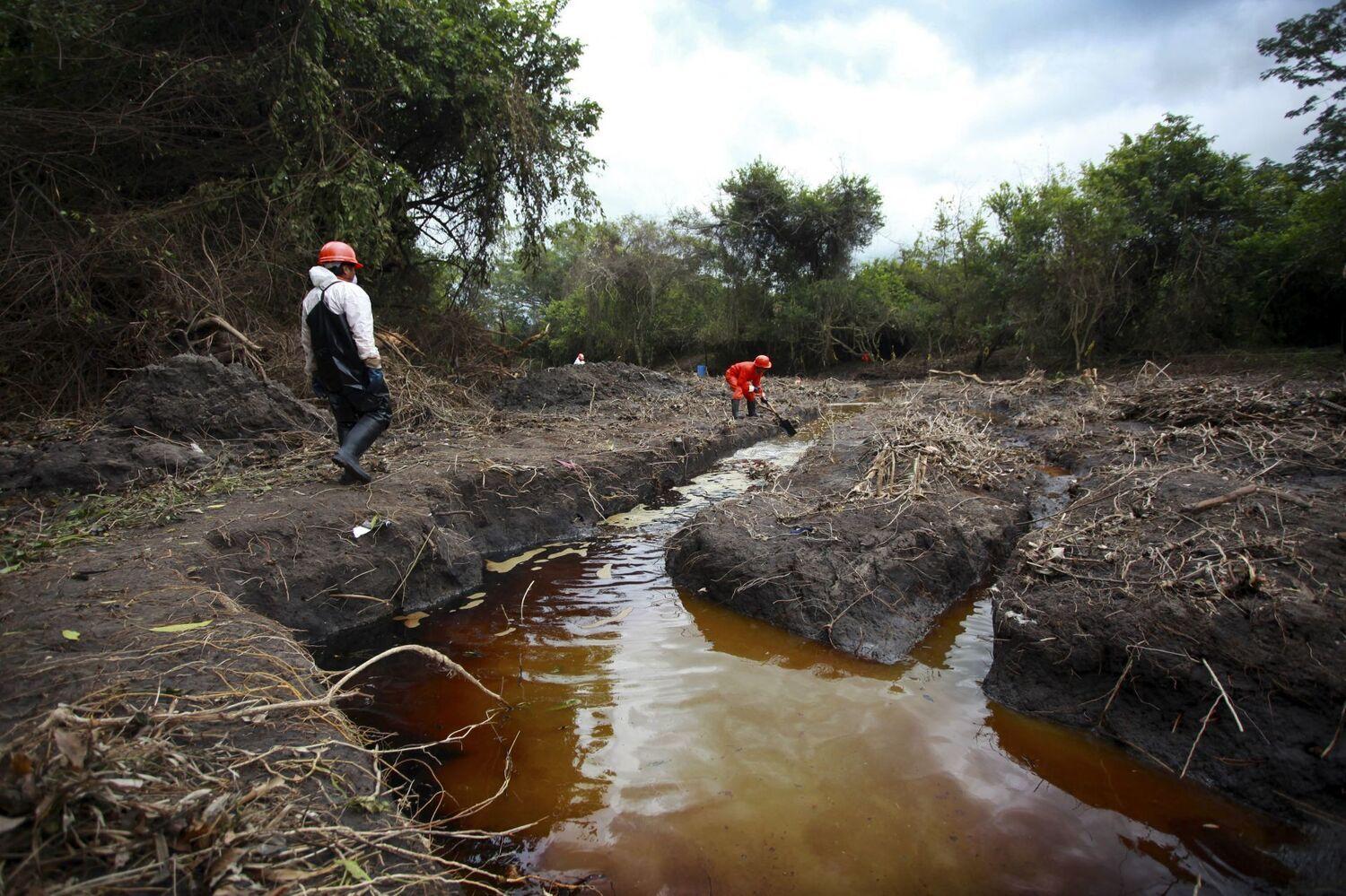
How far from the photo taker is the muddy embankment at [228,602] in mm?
1399

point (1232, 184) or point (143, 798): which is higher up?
point (1232, 184)

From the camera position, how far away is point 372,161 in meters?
8.88

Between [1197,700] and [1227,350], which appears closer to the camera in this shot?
[1197,700]

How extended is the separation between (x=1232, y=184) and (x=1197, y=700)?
1781 centimetres

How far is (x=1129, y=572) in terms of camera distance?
331cm

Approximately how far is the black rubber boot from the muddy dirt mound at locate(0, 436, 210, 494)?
143 cm

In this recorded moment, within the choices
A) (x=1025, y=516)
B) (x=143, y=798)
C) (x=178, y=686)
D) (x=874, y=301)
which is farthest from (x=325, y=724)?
(x=874, y=301)

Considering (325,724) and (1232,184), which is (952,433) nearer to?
(325,724)

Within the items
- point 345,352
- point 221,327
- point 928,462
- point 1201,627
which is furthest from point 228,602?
point 221,327

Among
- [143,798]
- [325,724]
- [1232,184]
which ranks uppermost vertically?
[1232,184]

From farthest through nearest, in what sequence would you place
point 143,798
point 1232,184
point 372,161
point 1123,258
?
1. point 1123,258
2. point 1232,184
3. point 372,161
4. point 143,798

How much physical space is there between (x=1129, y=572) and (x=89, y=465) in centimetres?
709

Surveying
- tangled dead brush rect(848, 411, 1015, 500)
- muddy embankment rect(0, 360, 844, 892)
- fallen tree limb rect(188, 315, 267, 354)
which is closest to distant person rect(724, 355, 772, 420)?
muddy embankment rect(0, 360, 844, 892)

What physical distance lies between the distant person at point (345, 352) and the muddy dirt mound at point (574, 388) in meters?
6.41
